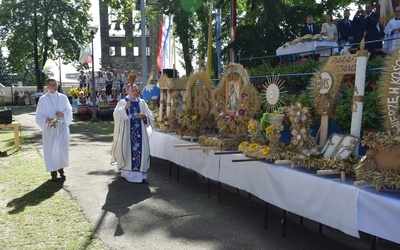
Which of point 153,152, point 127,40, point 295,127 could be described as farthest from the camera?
point 127,40

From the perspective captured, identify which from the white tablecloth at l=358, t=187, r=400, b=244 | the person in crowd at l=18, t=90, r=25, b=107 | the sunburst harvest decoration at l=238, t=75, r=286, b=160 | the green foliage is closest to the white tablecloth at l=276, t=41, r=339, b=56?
the green foliage

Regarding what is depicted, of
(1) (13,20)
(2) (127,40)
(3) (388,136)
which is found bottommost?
(3) (388,136)

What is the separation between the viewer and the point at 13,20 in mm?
37938

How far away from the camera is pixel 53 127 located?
764cm

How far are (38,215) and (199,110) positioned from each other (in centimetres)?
341

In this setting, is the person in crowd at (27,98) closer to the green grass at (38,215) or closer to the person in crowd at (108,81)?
the person in crowd at (108,81)

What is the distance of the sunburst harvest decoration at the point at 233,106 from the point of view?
609 centimetres

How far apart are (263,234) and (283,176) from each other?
919 mm

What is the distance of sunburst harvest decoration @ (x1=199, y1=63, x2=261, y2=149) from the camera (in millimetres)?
6094

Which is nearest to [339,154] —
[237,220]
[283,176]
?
[283,176]

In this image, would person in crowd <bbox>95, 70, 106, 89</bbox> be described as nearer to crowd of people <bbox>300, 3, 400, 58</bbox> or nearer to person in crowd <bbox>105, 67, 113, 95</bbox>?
person in crowd <bbox>105, 67, 113, 95</bbox>

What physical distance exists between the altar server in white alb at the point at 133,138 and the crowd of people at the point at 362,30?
4.35m

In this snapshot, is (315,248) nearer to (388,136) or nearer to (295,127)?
(295,127)

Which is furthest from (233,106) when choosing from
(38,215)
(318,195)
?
(38,215)
